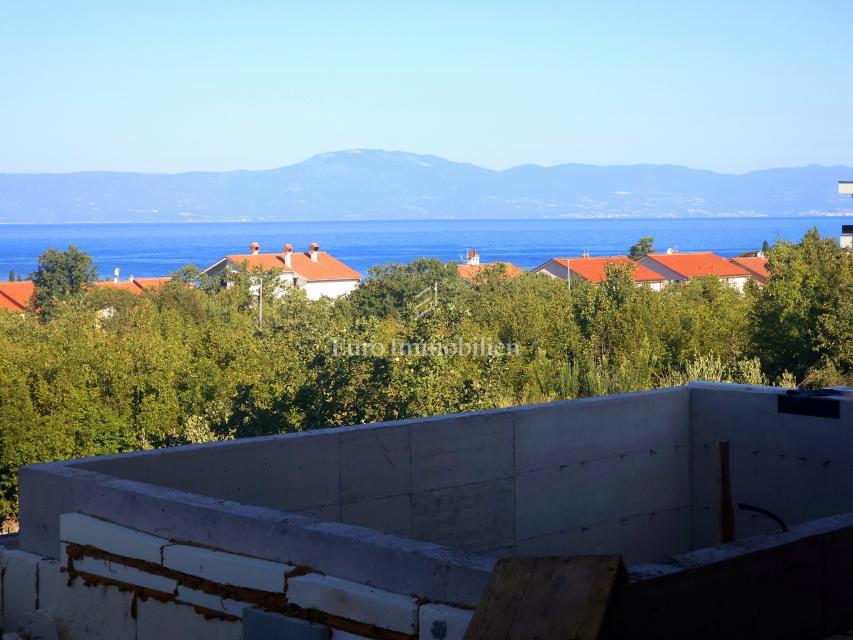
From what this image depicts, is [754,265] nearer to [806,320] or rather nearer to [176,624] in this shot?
[806,320]

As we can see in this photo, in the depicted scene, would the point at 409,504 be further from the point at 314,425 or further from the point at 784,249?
the point at 784,249

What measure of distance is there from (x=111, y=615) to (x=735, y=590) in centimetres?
314

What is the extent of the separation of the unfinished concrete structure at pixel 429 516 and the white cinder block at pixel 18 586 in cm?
1

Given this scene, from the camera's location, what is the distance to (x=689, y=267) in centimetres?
11025

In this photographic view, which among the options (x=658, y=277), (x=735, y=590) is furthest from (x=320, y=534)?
(x=658, y=277)

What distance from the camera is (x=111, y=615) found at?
535 cm

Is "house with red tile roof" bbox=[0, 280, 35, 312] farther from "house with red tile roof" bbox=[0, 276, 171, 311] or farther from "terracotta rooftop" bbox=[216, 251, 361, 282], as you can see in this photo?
"terracotta rooftop" bbox=[216, 251, 361, 282]

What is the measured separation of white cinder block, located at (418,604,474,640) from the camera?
3.83 metres

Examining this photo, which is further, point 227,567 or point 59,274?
point 59,274

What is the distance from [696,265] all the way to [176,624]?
111327 mm

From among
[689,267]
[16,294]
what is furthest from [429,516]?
[689,267]

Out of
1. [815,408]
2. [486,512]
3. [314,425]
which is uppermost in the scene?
[815,408]

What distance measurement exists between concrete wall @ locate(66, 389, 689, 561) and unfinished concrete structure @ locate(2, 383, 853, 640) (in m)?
0.02

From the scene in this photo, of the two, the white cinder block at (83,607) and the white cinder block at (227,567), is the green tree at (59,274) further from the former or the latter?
the white cinder block at (227,567)
